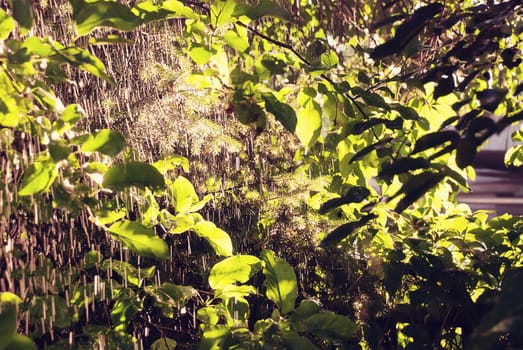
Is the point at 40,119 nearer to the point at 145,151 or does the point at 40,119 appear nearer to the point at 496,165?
the point at 145,151

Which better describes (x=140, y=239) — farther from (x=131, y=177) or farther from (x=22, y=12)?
(x=22, y=12)

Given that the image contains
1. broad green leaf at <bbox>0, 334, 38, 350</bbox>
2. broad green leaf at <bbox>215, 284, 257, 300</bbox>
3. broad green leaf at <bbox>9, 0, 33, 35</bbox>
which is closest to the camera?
broad green leaf at <bbox>0, 334, 38, 350</bbox>

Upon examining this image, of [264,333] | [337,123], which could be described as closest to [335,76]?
[337,123]

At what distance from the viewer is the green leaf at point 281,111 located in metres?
1.09

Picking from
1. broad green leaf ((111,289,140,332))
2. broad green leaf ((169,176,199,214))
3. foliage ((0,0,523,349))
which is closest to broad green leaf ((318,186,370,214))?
foliage ((0,0,523,349))

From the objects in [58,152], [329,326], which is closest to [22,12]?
[58,152]

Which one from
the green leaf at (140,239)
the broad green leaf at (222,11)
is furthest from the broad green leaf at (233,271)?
the broad green leaf at (222,11)

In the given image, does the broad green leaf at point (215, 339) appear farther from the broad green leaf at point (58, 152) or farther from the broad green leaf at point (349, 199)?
the broad green leaf at point (58, 152)

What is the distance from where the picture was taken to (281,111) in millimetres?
1094

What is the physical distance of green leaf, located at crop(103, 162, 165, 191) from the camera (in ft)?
3.09

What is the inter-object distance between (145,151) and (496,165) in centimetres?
877

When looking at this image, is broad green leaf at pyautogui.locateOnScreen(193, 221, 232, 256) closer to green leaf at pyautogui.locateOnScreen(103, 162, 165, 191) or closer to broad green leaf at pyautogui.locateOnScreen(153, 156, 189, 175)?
broad green leaf at pyautogui.locateOnScreen(153, 156, 189, 175)

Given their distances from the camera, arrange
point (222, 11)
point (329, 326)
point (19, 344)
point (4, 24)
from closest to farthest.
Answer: point (19, 344) < point (4, 24) < point (222, 11) < point (329, 326)

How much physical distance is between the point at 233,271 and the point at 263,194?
677 millimetres
